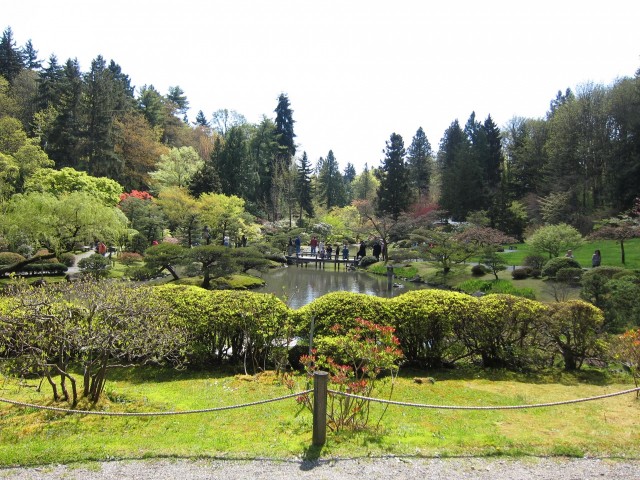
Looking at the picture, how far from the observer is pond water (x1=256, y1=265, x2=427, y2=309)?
19.2 m

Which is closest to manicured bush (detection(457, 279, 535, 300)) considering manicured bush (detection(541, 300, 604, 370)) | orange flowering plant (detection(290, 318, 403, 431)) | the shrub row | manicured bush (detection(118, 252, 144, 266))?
manicured bush (detection(541, 300, 604, 370))

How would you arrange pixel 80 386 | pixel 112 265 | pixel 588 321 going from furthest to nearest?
pixel 112 265 < pixel 588 321 < pixel 80 386

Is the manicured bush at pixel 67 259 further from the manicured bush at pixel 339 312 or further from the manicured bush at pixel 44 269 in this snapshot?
the manicured bush at pixel 339 312

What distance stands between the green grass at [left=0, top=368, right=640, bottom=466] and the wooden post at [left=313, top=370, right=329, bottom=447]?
11 centimetres

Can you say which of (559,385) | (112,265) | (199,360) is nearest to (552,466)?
(559,385)

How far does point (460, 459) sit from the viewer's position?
13.4ft

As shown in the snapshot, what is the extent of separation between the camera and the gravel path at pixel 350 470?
12.4 feet

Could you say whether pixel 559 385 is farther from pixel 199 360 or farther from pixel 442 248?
pixel 442 248

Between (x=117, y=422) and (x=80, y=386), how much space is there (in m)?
1.85

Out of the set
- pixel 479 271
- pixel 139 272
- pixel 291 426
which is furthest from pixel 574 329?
pixel 139 272

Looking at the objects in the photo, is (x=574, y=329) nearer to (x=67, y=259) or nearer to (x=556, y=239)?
(x=556, y=239)

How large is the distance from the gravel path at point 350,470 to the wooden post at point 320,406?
0.34 metres

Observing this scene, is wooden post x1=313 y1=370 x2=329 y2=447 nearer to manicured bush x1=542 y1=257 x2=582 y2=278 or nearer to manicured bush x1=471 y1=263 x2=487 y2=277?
manicured bush x1=542 y1=257 x2=582 y2=278

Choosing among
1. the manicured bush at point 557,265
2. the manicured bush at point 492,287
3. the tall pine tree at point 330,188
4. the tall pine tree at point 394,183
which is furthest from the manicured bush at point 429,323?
the tall pine tree at point 330,188
